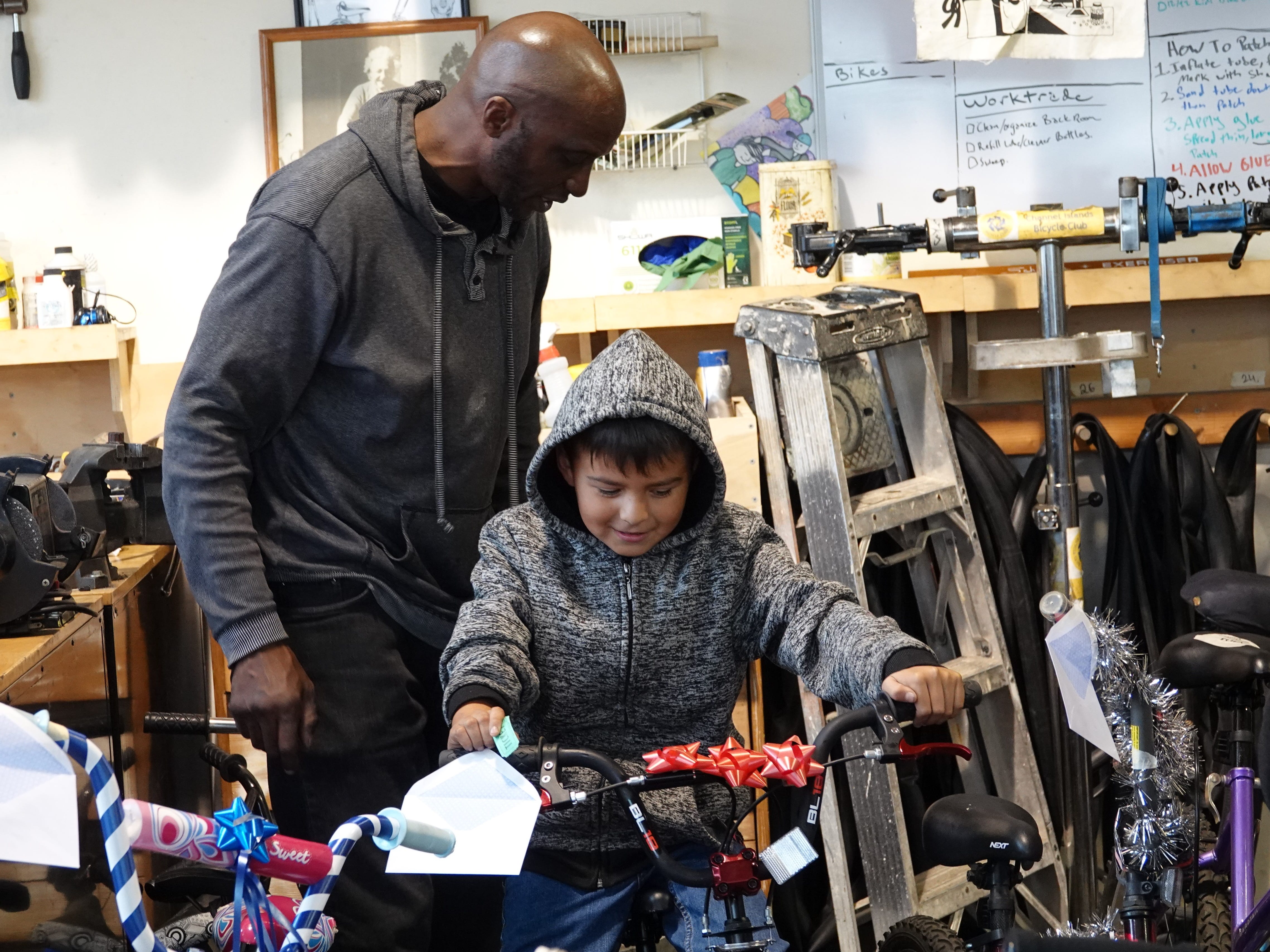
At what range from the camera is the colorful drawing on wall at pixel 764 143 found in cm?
302

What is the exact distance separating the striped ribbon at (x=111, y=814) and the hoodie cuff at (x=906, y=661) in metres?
0.84

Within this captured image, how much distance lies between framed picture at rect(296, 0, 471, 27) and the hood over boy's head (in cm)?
159

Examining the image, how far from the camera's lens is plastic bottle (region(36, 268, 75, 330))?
284cm

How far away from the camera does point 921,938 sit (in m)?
1.88

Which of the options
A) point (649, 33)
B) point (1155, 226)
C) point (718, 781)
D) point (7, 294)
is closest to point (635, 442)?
point (718, 781)

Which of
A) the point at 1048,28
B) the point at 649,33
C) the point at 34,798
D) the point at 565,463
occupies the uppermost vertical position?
the point at 649,33

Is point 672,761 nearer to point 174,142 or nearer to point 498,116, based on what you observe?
point 498,116

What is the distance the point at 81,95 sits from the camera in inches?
119

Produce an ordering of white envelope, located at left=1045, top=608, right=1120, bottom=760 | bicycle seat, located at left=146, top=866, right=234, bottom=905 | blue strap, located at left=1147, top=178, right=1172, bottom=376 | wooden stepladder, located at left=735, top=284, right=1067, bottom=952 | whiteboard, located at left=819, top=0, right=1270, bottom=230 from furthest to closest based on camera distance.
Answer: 1. whiteboard, located at left=819, top=0, right=1270, bottom=230
2. blue strap, located at left=1147, top=178, right=1172, bottom=376
3. wooden stepladder, located at left=735, top=284, right=1067, bottom=952
4. bicycle seat, located at left=146, top=866, right=234, bottom=905
5. white envelope, located at left=1045, top=608, right=1120, bottom=760

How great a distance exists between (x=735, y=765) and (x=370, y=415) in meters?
0.76

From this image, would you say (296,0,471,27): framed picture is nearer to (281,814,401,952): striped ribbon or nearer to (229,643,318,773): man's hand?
(229,643,318,773): man's hand

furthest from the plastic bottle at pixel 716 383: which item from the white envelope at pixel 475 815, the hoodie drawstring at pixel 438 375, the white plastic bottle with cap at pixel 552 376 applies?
the white envelope at pixel 475 815

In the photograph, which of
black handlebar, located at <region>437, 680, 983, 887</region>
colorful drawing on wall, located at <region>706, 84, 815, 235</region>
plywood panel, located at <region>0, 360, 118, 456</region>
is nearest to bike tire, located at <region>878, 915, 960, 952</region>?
black handlebar, located at <region>437, 680, 983, 887</region>

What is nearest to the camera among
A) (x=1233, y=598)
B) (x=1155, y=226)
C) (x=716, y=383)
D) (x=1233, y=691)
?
(x=1233, y=598)
